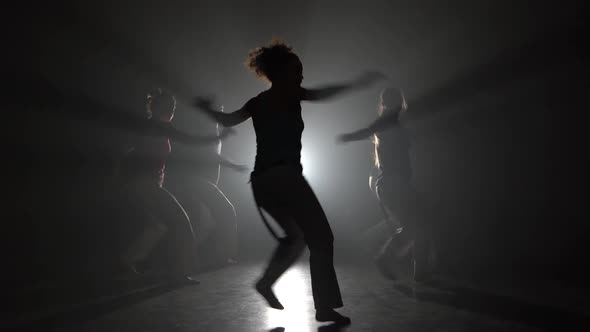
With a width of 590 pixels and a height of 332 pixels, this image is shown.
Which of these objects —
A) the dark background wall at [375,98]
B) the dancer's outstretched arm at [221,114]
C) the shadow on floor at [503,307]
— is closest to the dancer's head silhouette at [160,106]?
the dark background wall at [375,98]

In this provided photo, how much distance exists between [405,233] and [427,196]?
1.80m

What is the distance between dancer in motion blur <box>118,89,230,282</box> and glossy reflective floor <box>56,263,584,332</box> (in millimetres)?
342

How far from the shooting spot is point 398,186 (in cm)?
276

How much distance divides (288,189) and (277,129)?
1.00ft

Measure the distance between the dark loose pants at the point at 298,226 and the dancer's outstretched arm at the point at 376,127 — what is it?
957 mm

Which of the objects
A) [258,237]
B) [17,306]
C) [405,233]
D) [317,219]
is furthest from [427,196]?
[17,306]

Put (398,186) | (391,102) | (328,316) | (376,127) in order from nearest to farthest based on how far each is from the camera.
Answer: (328,316) → (376,127) → (398,186) → (391,102)

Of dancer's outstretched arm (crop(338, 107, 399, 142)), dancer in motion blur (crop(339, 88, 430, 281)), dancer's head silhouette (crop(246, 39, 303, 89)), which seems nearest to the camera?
dancer's head silhouette (crop(246, 39, 303, 89))

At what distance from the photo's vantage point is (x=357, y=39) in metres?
5.61

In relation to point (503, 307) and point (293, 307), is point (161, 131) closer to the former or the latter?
point (293, 307)

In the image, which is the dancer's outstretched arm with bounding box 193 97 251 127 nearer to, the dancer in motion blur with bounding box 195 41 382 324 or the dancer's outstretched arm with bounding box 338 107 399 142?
the dancer in motion blur with bounding box 195 41 382 324

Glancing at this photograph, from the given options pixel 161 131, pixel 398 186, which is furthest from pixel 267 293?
pixel 161 131

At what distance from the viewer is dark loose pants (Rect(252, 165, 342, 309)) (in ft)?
4.96

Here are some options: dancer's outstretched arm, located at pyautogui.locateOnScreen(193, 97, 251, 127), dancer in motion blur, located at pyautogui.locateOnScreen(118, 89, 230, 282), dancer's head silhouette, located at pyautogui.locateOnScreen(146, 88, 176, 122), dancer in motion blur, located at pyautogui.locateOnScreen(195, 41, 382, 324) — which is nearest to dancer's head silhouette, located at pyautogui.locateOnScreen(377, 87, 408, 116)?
Answer: dancer in motion blur, located at pyautogui.locateOnScreen(195, 41, 382, 324)
